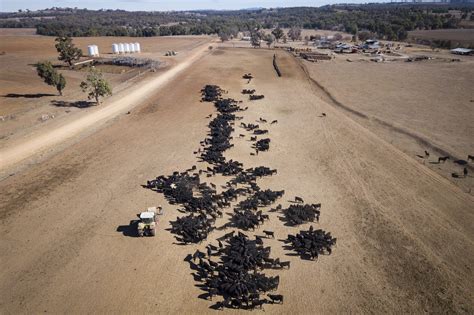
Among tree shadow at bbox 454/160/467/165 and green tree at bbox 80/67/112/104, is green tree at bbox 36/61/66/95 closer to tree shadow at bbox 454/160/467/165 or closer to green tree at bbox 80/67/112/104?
green tree at bbox 80/67/112/104

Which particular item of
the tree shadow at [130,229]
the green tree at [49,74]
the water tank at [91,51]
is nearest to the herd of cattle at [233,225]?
the tree shadow at [130,229]

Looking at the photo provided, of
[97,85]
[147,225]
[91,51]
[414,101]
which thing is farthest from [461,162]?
[91,51]

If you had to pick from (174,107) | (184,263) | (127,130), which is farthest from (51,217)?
(174,107)

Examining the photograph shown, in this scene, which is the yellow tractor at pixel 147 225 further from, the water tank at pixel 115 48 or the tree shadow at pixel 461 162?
the water tank at pixel 115 48

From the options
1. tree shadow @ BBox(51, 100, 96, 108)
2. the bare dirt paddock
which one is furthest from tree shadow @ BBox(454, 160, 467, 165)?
tree shadow @ BBox(51, 100, 96, 108)

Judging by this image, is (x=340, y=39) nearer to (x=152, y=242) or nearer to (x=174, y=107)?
(x=174, y=107)

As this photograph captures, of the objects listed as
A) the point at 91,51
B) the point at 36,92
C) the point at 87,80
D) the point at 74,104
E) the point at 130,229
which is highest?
the point at 91,51

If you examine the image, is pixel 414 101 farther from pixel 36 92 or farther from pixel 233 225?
pixel 36 92
